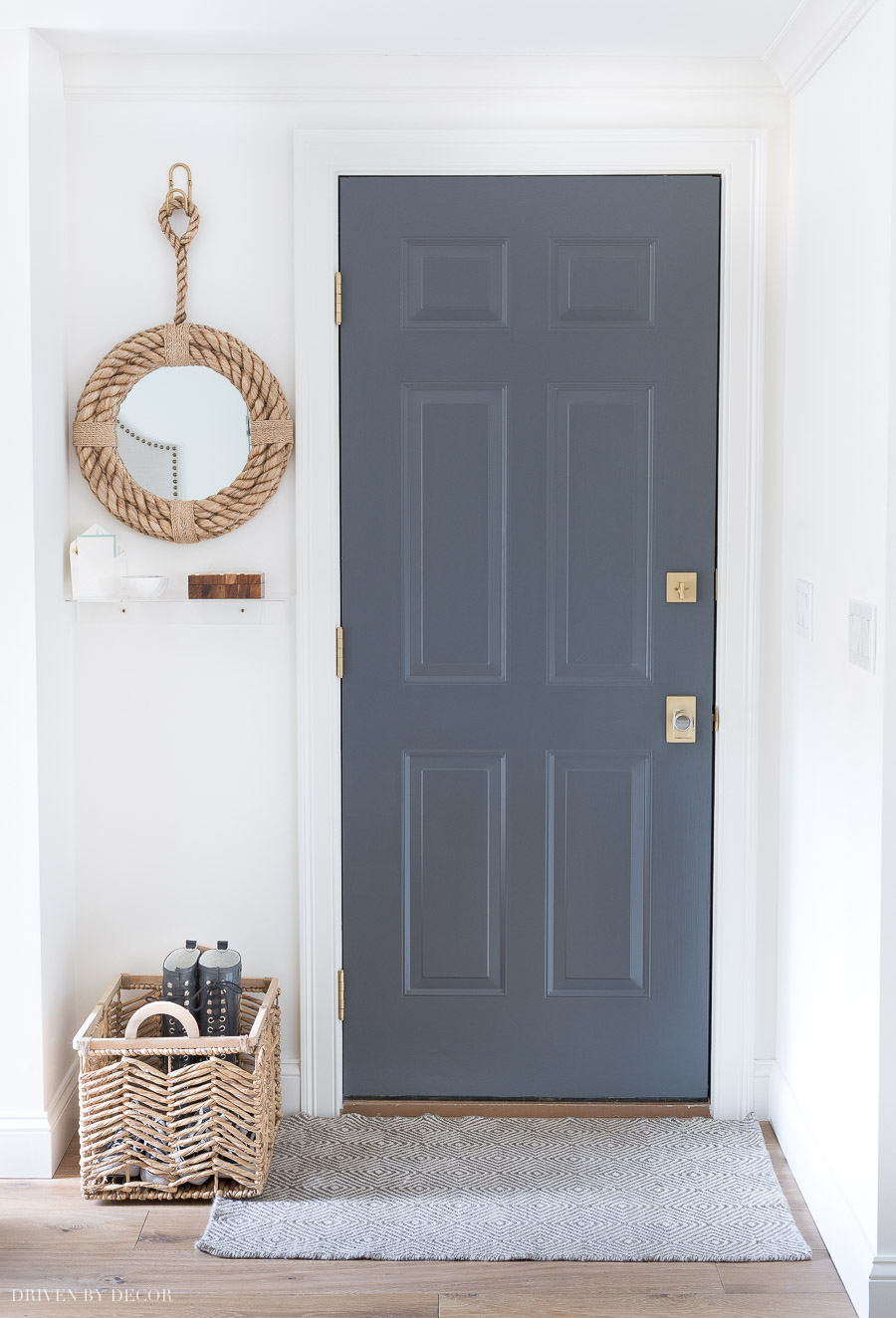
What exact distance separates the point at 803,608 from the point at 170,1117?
1.60 meters

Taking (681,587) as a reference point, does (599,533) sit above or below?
above

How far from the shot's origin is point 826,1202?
2080mm

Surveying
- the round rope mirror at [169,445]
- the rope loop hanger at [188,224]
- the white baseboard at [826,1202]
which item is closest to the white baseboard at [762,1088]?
the white baseboard at [826,1202]

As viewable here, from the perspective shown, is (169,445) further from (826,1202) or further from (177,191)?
(826,1202)

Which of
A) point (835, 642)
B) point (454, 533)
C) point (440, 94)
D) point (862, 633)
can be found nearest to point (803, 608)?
point (835, 642)

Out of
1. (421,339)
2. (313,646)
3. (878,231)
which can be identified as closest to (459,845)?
(313,646)

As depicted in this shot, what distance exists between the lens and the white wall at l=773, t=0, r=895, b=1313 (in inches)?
73.0

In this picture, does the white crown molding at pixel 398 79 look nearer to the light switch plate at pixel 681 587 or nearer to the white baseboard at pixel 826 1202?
the light switch plate at pixel 681 587

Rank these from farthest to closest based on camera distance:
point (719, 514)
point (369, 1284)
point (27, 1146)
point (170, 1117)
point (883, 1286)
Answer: point (719, 514), point (27, 1146), point (170, 1117), point (369, 1284), point (883, 1286)

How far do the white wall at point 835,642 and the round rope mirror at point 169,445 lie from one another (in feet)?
3.55

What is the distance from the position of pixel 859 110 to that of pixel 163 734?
1.81 metres

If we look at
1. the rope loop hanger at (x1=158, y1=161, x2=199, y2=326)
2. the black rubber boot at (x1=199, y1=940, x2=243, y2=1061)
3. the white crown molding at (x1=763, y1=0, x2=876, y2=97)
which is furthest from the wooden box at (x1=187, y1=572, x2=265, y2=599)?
the white crown molding at (x1=763, y1=0, x2=876, y2=97)

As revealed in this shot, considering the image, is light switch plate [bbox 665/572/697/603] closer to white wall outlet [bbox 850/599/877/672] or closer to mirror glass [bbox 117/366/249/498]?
white wall outlet [bbox 850/599/877/672]

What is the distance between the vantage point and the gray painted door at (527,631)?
2379 millimetres
